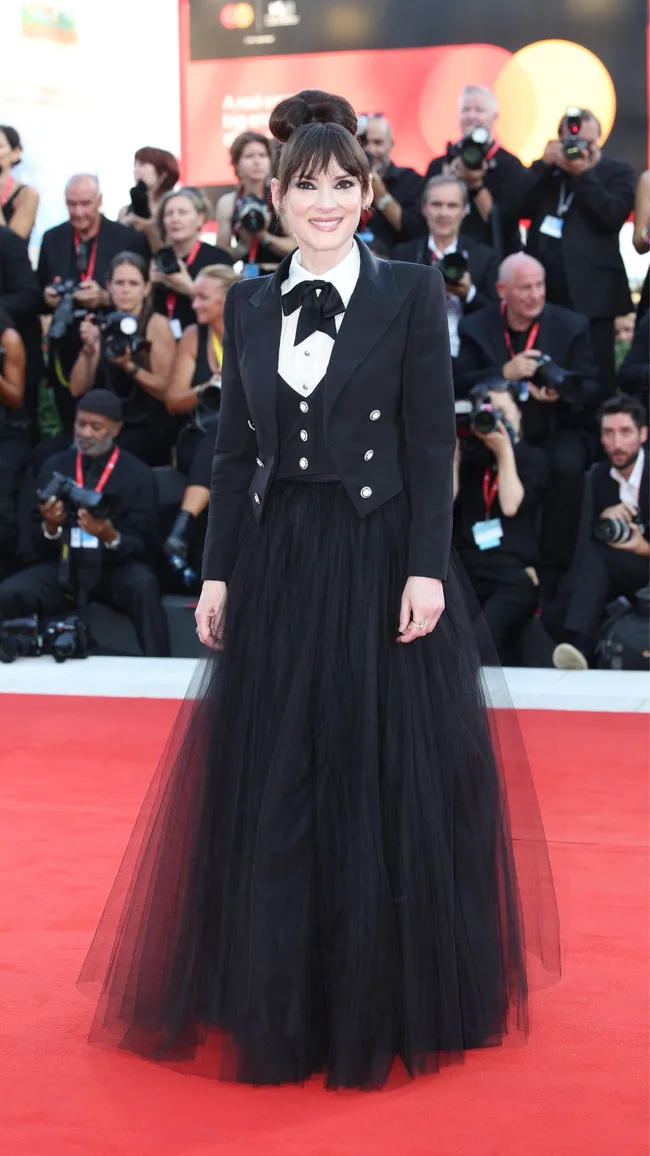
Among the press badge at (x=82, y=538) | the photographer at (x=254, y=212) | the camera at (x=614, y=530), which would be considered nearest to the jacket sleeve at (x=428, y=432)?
the camera at (x=614, y=530)

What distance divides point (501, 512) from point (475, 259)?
1.13 m

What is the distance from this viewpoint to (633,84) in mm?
6922

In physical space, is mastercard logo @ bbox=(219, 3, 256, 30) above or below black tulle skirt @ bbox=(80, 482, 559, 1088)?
above

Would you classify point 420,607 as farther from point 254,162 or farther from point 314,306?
point 254,162

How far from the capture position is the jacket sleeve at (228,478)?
91.5 inches

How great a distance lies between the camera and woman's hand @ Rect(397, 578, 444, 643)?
2168mm

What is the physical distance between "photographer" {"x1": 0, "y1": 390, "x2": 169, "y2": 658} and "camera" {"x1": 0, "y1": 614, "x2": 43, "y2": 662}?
18 cm

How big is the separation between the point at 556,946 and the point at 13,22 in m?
6.51

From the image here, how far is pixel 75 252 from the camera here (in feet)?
21.4

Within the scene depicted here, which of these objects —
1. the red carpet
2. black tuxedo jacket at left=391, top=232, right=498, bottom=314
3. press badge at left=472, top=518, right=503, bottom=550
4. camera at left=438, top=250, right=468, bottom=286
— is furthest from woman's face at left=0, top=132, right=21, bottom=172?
the red carpet

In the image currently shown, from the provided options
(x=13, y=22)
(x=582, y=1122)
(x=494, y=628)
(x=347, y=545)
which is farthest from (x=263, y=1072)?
(x=13, y=22)

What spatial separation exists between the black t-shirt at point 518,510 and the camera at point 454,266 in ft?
2.22

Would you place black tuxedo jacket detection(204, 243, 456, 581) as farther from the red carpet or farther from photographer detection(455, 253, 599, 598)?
photographer detection(455, 253, 599, 598)

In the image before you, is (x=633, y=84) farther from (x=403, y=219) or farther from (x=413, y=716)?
(x=413, y=716)
